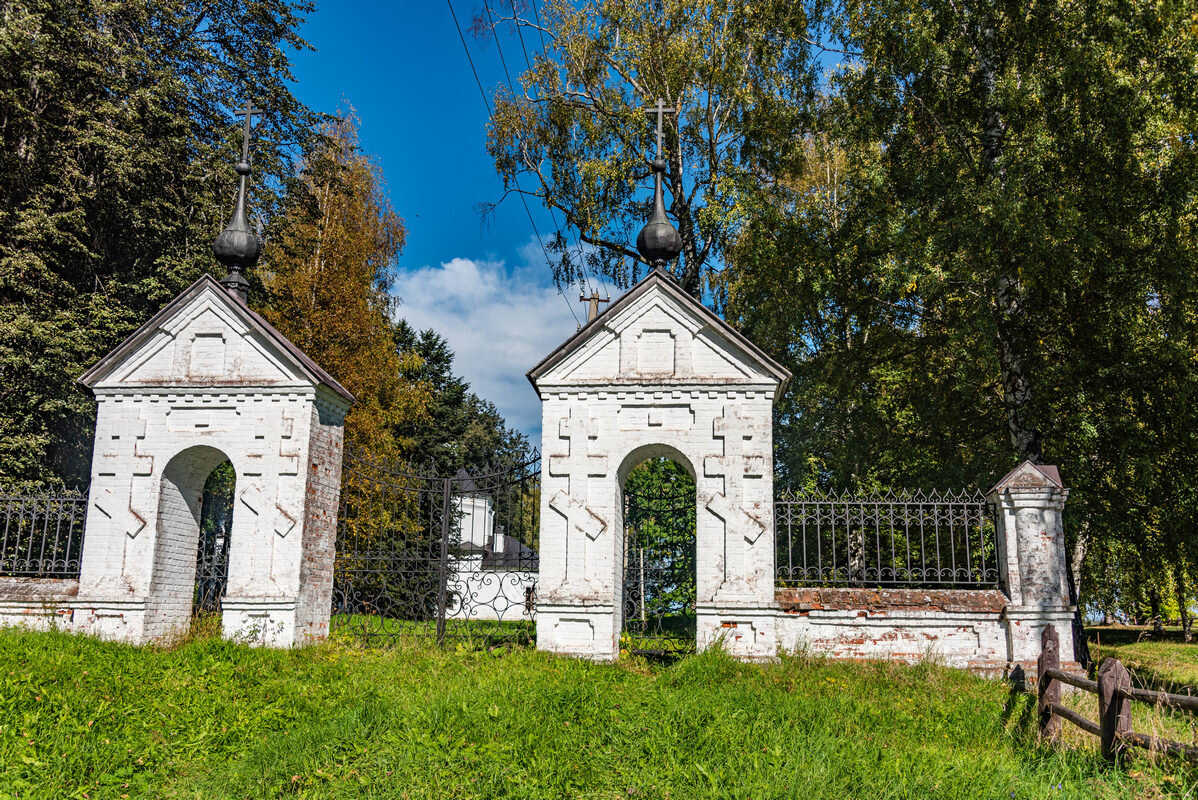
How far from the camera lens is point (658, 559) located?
576 inches

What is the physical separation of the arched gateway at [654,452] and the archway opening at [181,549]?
14.3ft

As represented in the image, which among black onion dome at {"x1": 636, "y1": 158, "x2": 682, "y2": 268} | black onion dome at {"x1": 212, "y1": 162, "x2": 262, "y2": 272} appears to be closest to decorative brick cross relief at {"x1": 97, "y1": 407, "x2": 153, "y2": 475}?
black onion dome at {"x1": 212, "y1": 162, "x2": 262, "y2": 272}

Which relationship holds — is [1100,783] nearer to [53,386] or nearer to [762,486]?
[762,486]

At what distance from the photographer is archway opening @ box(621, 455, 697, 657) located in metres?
9.95

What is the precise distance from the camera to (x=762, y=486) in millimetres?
9383

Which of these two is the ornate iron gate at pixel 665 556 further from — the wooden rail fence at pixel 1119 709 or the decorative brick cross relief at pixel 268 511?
the wooden rail fence at pixel 1119 709

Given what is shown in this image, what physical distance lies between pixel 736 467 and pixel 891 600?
2.22m

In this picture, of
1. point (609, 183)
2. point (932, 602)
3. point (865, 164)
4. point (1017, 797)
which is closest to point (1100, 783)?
point (1017, 797)

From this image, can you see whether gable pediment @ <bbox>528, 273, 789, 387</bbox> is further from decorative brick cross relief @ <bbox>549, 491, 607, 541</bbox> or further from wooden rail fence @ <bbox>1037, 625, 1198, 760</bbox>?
wooden rail fence @ <bbox>1037, 625, 1198, 760</bbox>

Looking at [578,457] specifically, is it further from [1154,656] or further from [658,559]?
[1154,656]

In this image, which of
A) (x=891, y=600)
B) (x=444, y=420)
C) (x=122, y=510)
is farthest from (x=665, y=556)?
(x=444, y=420)

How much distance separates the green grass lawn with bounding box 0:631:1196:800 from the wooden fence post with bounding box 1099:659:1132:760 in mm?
173

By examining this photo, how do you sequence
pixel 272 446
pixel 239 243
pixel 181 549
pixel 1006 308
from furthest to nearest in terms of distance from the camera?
pixel 1006 308, pixel 239 243, pixel 181 549, pixel 272 446

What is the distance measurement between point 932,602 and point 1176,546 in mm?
6277
